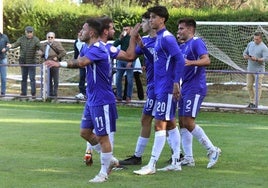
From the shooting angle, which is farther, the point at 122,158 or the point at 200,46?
the point at 122,158

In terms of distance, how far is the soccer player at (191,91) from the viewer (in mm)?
10312

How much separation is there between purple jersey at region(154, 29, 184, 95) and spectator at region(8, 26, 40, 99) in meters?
12.2

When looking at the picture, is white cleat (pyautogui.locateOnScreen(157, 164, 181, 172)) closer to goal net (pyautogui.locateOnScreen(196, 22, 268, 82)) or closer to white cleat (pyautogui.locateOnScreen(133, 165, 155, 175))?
white cleat (pyautogui.locateOnScreen(133, 165, 155, 175))

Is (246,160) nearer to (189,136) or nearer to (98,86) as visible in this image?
(189,136)

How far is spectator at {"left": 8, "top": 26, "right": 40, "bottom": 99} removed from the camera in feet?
71.6

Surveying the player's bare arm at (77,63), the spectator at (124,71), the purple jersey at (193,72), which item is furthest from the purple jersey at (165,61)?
the spectator at (124,71)

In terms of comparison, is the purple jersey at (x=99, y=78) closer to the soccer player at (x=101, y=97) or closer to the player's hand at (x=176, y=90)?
the soccer player at (x=101, y=97)

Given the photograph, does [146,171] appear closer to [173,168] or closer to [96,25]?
[173,168]

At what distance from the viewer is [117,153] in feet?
38.1

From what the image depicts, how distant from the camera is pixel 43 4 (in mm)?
31547

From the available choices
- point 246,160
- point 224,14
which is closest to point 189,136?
point 246,160

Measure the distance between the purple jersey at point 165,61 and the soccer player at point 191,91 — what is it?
1.67 feet

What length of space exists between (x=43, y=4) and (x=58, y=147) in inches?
796

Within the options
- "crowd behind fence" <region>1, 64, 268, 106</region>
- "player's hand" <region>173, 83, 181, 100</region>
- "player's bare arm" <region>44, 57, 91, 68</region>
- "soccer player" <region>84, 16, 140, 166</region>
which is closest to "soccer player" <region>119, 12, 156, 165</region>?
"soccer player" <region>84, 16, 140, 166</region>
